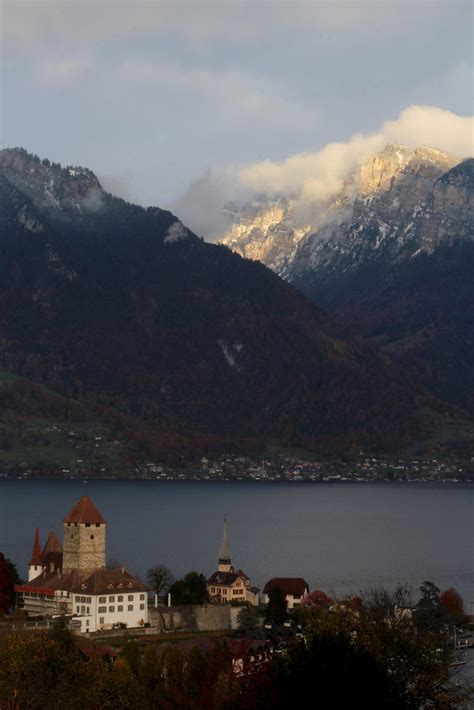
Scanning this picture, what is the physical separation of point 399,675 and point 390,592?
62.2 metres

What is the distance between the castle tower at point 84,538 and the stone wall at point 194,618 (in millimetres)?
5192

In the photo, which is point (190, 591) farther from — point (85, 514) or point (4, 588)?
point (4, 588)

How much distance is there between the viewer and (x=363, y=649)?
71312 millimetres

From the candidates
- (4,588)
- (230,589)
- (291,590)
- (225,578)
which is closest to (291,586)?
(291,590)

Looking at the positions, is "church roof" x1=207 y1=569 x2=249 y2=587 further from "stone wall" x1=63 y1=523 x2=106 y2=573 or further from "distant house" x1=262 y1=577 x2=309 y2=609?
"stone wall" x1=63 y1=523 x2=106 y2=573

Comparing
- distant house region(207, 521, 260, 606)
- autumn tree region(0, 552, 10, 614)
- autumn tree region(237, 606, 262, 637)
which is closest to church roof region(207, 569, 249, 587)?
distant house region(207, 521, 260, 606)

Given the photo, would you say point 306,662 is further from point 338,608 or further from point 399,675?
point 338,608

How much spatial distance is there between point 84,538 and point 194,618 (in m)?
8.99

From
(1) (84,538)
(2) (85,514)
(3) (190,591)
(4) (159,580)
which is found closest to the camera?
(2) (85,514)

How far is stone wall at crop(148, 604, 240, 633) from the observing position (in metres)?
101

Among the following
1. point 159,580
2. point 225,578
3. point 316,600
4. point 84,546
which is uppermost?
point 84,546

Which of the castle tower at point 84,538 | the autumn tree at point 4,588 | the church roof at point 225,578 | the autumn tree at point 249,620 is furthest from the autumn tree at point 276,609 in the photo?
the autumn tree at point 4,588

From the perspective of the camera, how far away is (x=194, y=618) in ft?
337

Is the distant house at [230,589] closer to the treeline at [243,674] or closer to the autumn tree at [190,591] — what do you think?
the autumn tree at [190,591]
